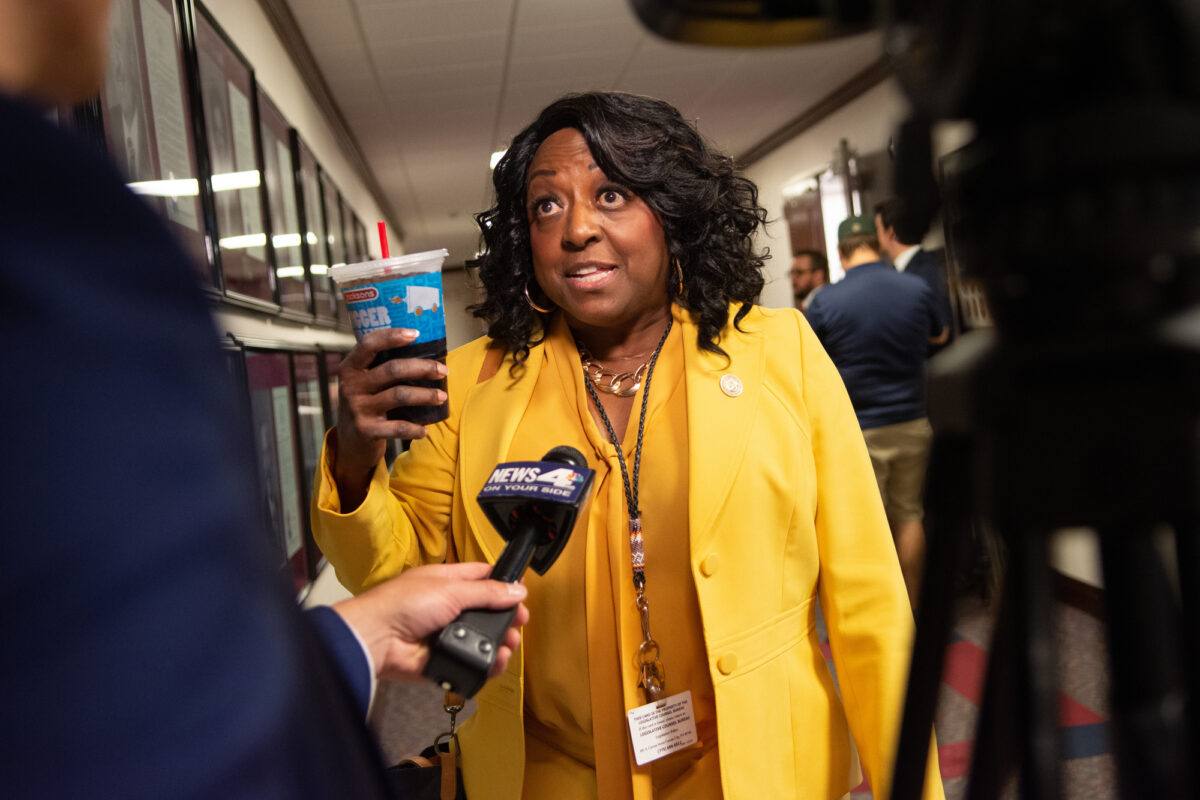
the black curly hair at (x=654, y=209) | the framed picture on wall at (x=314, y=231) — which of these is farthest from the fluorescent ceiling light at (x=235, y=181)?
the black curly hair at (x=654, y=209)

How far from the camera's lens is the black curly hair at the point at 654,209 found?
144cm

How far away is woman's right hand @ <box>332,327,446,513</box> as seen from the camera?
1127 millimetres

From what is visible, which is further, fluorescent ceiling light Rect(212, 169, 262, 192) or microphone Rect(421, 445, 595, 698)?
fluorescent ceiling light Rect(212, 169, 262, 192)

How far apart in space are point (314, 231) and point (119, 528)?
4.54 meters

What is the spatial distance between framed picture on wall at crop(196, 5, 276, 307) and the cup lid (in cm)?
138

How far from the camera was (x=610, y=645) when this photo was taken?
127 centimetres

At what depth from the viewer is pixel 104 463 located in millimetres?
355

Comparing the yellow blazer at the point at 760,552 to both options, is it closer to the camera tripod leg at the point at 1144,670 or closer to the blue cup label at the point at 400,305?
the blue cup label at the point at 400,305

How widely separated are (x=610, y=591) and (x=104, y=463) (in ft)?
3.28

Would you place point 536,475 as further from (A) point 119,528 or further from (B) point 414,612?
(A) point 119,528

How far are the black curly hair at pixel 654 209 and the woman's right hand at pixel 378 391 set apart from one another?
0.38 metres

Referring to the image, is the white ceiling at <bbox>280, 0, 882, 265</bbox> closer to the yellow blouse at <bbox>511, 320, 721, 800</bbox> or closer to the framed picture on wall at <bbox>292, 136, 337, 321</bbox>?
the framed picture on wall at <bbox>292, 136, 337, 321</bbox>

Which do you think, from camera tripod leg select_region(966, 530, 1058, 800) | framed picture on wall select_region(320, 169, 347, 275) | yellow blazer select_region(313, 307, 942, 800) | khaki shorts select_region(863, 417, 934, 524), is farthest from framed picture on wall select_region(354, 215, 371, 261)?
A: camera tripod leg select_region(966, 530, 1058, 800)

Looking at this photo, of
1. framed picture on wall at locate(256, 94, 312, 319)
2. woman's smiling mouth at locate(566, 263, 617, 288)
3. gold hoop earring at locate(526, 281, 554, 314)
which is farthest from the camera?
framed picture on wall at locate(256, 94, 312, 319)
